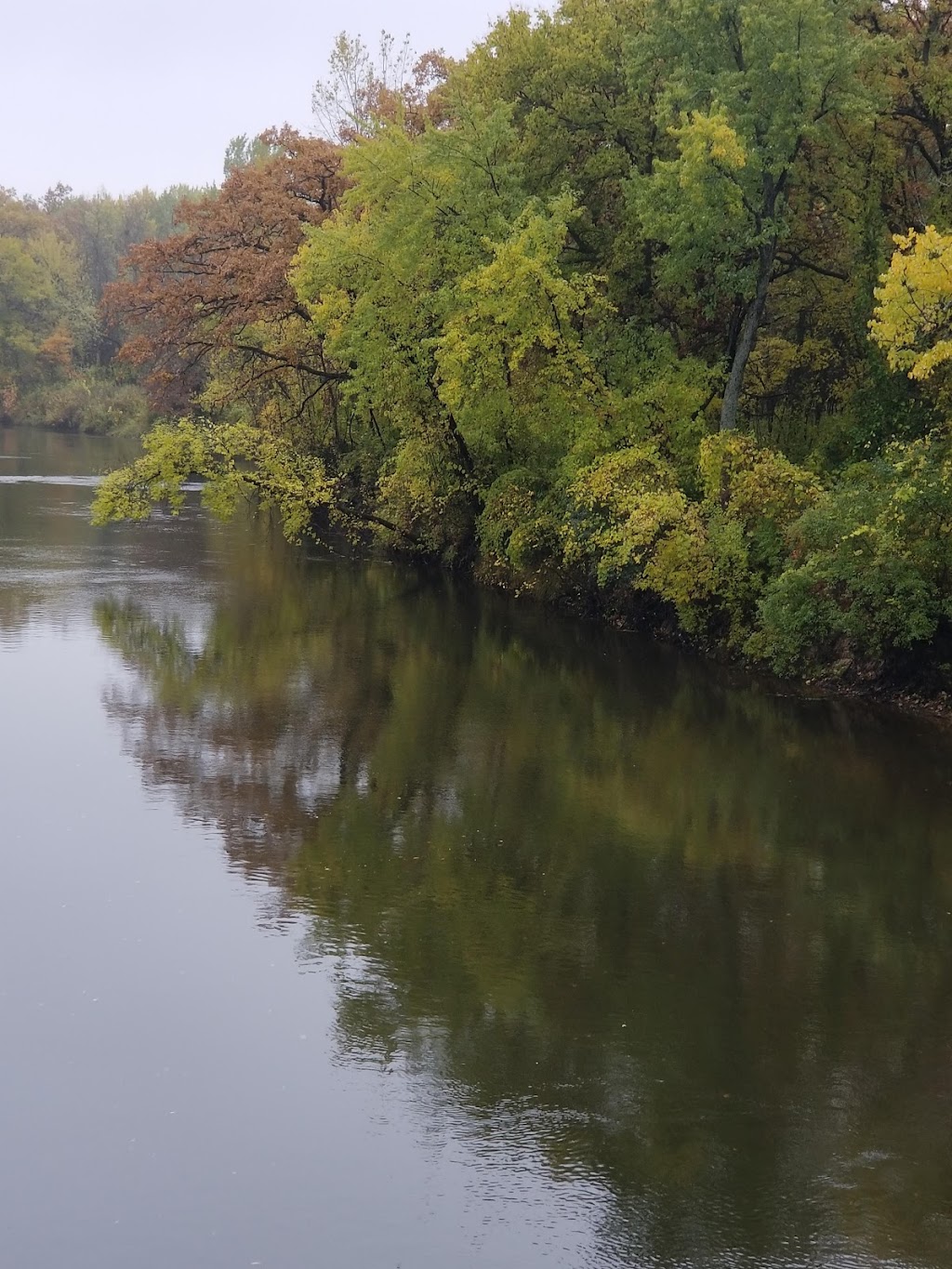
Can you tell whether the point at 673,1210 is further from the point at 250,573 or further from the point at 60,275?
the point at 60,275

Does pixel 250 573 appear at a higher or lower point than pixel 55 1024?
higher

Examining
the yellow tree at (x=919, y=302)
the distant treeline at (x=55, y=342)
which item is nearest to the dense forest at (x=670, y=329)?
the yellow tree at (x=919, y=302)

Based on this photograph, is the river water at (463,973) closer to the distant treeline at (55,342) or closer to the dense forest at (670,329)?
the dense forest at (670,329)

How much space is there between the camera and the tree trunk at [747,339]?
1091 inches

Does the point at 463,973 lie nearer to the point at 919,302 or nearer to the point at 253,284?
the point at 919,302

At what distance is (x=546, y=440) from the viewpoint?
98.1 feet

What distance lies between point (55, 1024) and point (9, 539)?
92.8ft

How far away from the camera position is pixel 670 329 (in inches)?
1247

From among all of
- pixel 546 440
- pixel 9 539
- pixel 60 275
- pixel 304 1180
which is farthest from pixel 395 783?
pixel 60 275

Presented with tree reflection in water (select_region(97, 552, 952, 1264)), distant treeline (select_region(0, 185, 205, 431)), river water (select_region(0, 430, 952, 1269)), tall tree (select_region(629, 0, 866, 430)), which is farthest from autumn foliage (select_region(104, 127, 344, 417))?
distant treeline (select_region(0, 185, 205, 431))

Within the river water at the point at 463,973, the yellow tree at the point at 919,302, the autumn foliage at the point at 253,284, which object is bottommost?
the river water at the point at 463,973

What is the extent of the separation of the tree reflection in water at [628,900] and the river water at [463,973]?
46mm

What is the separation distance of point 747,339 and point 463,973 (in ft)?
62.7

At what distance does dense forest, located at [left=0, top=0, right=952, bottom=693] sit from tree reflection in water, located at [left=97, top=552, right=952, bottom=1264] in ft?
8.21
